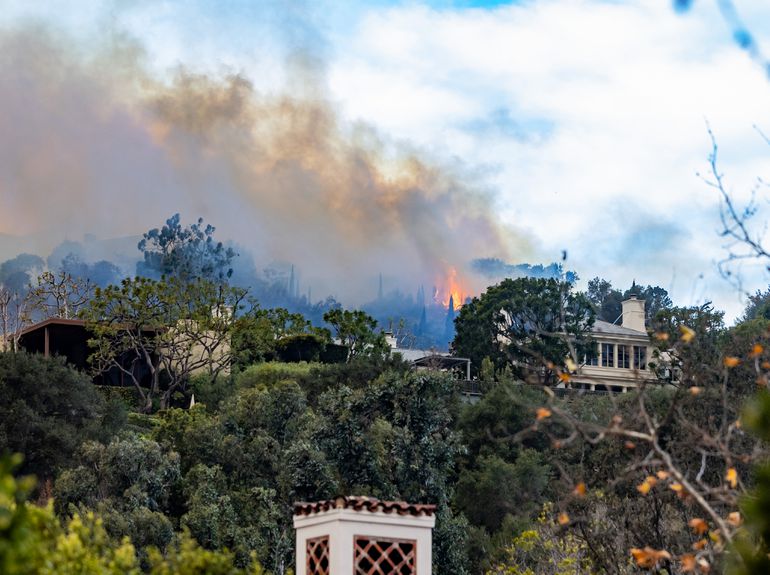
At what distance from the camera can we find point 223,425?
4528 centimetres

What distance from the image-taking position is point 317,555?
16.8 metres

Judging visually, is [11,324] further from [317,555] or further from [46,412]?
[317,555]

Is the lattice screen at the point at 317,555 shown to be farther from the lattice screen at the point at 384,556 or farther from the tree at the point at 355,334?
the tree at the point at 355,334

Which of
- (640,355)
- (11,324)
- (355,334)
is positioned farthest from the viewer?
(11,324)

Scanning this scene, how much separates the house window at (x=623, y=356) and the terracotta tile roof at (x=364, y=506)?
67.1 m

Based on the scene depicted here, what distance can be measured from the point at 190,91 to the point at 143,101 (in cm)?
635

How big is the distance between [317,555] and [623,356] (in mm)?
68628

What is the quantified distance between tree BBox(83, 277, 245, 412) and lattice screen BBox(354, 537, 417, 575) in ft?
154

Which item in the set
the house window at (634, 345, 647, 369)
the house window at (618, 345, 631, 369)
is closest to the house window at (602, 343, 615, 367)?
the house window at (618, 345, 631, 369)

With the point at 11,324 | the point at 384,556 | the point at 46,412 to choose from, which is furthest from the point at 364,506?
the point at 11,324

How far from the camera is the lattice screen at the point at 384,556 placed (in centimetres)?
1625

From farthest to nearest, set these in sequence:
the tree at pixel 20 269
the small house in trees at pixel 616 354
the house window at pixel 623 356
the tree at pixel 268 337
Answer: the tree at pixel 20 269 → the house window at pixel 623 356 → the small house in trees at pixel 616 354 → the tree at pixel 268 337

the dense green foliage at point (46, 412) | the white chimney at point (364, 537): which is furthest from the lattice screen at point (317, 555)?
the dense green foliage at point (46, 412)

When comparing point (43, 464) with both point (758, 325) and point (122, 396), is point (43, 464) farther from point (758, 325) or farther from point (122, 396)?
point (758, 325)
